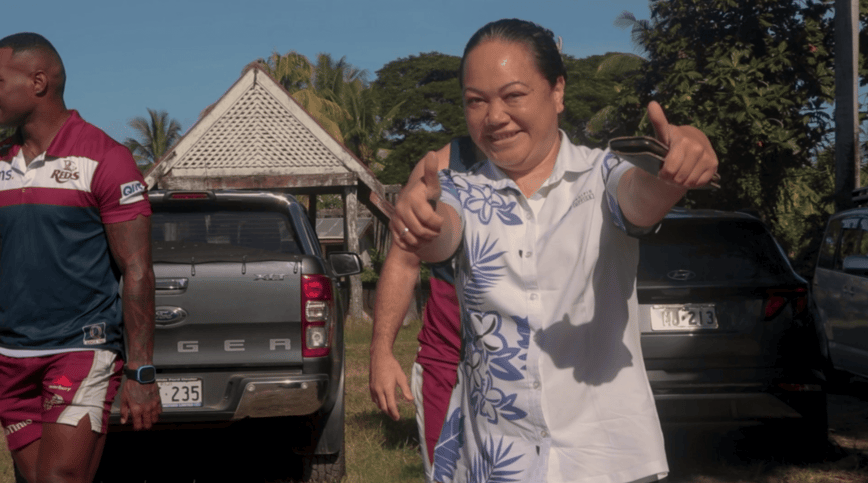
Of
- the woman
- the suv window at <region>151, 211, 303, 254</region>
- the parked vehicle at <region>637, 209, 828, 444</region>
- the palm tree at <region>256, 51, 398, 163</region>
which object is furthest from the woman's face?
the palm tree at <region>256, 51, 398, 163</region>

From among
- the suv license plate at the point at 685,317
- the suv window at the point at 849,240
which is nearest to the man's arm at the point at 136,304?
the suv license plate at the point at 685,317

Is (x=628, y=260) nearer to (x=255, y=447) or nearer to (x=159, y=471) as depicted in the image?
(x=159, y=471)

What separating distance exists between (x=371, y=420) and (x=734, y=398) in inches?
129

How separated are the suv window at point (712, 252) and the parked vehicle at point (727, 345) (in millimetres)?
10

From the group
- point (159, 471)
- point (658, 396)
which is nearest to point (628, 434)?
point (658, 396)

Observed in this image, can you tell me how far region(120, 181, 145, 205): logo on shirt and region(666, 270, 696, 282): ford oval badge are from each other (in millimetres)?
3481

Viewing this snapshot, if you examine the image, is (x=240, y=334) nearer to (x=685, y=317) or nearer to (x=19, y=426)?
(x=19, y=426)

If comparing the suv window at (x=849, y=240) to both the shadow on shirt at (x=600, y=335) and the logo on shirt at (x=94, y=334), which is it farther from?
the shadow on shirt at (x=600, y=335)

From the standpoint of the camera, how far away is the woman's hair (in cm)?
219

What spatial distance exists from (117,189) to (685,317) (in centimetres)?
361

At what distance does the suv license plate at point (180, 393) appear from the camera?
5.07 m

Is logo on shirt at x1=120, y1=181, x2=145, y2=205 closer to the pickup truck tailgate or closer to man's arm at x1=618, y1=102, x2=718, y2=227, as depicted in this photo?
the pickup truck tailgate

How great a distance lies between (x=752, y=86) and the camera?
52.6 feet

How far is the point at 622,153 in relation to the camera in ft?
5.82
